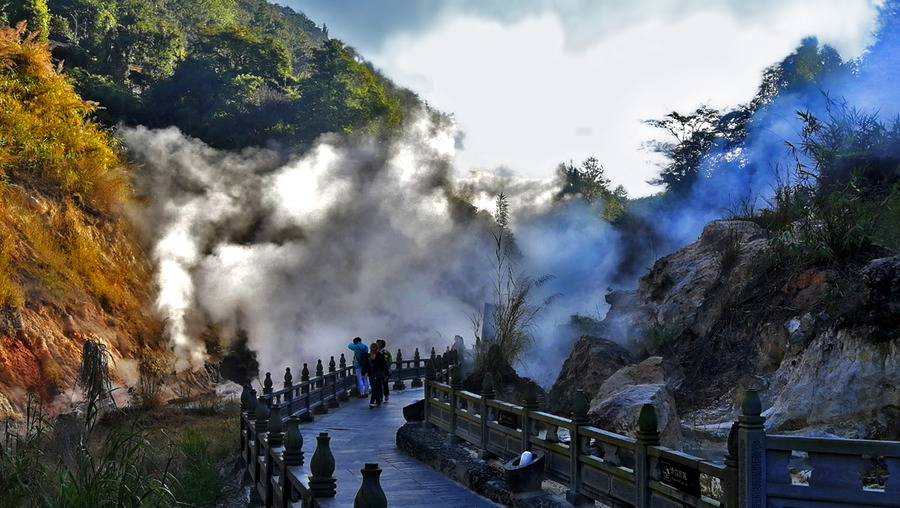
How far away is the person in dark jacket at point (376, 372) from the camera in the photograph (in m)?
20.1

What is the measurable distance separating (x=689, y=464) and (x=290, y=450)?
329 cm

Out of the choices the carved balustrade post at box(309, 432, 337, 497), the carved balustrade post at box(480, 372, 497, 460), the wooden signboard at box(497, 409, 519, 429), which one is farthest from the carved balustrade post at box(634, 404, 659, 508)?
the carved balustrade post at box(480, 372, 497, 460)

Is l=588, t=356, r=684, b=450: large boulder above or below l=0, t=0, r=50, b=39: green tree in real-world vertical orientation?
below

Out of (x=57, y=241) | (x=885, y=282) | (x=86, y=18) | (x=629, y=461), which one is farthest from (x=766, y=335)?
(x=86, y=18)

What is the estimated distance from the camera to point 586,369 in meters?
17.4

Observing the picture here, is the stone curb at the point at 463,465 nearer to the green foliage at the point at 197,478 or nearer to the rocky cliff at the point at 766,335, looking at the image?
the rocky cliff at the point at 766,335

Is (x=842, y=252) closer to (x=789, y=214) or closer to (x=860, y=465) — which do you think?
(x=789, y=214)

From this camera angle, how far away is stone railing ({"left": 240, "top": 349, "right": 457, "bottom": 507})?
6.04 m

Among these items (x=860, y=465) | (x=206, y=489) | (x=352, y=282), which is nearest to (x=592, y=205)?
(x=352, y=282)

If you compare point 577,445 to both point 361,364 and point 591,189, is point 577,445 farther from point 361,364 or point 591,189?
point 591,189

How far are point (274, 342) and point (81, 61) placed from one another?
19217mm

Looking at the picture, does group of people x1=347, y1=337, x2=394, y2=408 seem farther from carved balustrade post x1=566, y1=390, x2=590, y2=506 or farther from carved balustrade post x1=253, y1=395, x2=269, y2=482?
carved balustrade post x1=566, y1=390, x2=590, y2=506

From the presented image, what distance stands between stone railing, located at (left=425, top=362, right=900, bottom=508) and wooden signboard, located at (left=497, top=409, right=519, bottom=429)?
0.04ft

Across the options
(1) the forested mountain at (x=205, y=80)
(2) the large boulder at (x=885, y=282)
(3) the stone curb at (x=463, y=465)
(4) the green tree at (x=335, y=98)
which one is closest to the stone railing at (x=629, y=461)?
(3) the stone curb at (x=463, y=465)
